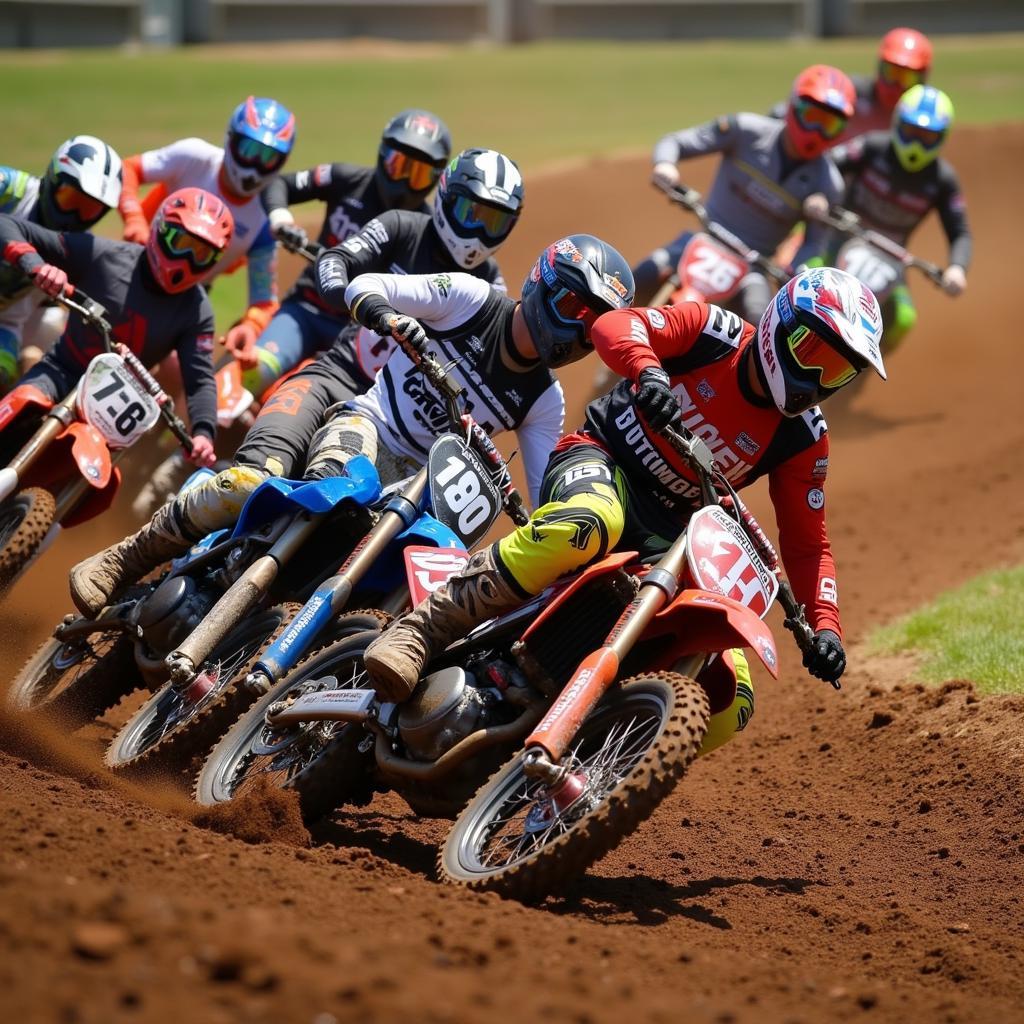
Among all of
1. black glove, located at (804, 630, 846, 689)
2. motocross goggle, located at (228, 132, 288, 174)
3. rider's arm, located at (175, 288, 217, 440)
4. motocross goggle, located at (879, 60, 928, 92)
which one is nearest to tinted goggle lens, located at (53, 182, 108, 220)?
rider's arm, located at (175, 288, 217, 440)

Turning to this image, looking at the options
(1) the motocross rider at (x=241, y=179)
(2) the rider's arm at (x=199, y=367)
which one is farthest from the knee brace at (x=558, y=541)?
(1) the motocross rider at (x=241, y=179)

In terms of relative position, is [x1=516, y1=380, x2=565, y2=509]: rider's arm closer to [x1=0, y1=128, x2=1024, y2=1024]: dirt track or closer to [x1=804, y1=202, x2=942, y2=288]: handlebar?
[x1=0, y1=128, x2=1024, y2=1024]: dirt track

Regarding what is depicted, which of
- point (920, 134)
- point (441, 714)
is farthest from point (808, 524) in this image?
point (920, 134)

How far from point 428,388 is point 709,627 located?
7.44 ft

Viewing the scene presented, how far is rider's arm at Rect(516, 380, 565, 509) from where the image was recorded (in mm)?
6922

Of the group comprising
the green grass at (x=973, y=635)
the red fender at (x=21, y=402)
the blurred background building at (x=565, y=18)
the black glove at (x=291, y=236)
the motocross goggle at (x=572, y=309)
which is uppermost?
the motocross goggle at (x=572, y=309)

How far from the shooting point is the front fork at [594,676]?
191 inches

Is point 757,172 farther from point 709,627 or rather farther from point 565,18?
point 565,18

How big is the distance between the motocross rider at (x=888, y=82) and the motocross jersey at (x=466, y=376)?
311 inches

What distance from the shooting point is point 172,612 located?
6.50 meters

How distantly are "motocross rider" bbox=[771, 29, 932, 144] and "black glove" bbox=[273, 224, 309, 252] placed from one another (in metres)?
5.93

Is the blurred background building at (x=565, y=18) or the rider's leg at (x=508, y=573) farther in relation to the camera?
the blurred background building at (x=565, y=18)

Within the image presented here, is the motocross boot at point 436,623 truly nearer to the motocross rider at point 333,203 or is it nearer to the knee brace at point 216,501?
the knee brace at point 216,501

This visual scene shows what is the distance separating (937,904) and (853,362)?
81.0 inches
